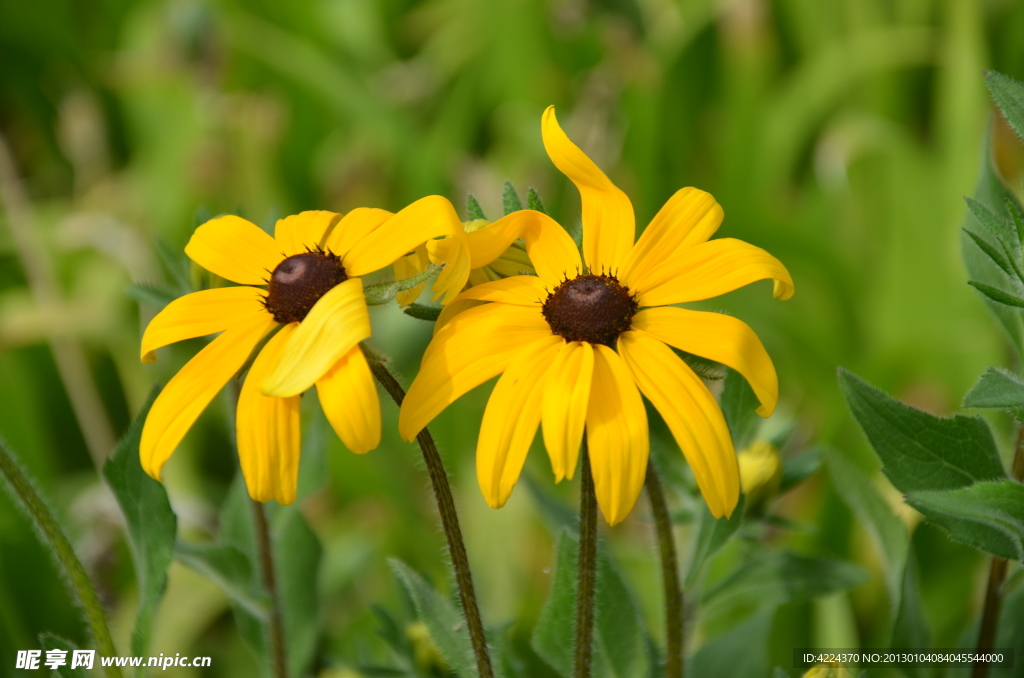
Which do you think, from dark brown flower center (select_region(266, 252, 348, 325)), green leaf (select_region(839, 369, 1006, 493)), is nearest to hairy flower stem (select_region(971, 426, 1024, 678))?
green leaf (select_region(839, 369, 1006, 493))

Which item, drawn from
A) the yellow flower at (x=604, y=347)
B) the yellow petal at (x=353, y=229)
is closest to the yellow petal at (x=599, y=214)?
the yellow flower at (x=604, y=347)

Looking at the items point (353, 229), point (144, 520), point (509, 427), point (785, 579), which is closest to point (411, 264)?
point (353, 229)

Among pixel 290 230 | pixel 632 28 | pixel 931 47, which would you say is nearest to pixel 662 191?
pixel 632 28

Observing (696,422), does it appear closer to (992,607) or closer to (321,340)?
(321,340)

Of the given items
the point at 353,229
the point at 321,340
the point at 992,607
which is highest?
the point at 353,229

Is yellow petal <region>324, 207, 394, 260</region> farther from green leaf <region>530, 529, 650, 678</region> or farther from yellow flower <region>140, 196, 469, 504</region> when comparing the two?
green leaf <region>530, 529, 650, 678</region>

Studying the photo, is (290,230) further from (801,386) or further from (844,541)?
(801,386)
